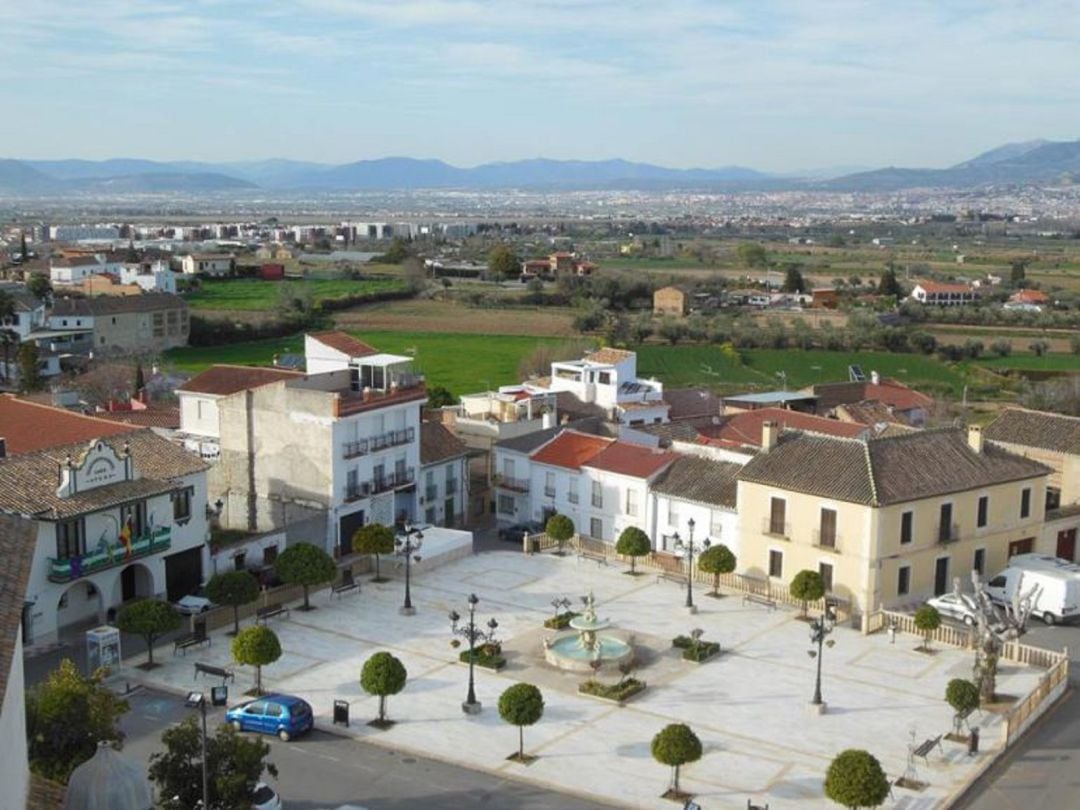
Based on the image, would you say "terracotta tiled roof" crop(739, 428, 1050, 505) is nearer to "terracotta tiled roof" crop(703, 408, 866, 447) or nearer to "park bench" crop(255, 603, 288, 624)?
"terracotta tiled roof" crop(703, 408, 866, 447)

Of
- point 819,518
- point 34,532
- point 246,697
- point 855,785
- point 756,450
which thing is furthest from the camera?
point 756,450

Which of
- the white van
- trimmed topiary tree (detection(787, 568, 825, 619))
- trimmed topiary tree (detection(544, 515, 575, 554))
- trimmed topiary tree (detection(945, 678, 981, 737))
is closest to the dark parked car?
trimmed topiary tree (detection(544, 515, 575, 554))

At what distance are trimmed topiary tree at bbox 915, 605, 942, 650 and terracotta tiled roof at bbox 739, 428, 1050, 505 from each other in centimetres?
349

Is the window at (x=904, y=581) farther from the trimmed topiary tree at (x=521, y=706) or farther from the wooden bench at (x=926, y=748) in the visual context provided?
the trimmed topiary tree at (x=521, y=706)

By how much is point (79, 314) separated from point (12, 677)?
81.3 m

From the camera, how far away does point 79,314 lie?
89.7 m

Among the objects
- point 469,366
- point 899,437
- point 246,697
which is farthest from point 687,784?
point 469,366

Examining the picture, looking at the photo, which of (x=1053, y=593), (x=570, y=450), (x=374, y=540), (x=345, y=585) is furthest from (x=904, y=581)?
(x=345, y=585)

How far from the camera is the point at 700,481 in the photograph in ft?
135

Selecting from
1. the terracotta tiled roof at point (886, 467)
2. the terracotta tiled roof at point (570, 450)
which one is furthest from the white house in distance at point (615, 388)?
the terracotta tiled roof at point (886, 467)

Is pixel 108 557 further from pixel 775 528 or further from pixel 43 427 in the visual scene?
pixel 775 528

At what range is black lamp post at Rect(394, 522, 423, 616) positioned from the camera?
1395 inches

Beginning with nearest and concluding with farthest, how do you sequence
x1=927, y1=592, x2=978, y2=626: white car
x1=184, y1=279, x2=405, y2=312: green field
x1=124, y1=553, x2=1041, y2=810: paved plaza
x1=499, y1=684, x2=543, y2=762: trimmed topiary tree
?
x1=124, y1=553, x2=1041, y2=810: paved plaza < x1=499, y1=684, x2=543, y2=762: trimmed topiary tree < x1=927, y1=592, x2=978, y2=626: white car < x1=184, y1=279, x2=405, y2=312: green field

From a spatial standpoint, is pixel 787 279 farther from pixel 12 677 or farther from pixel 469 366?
pixel 12 677
